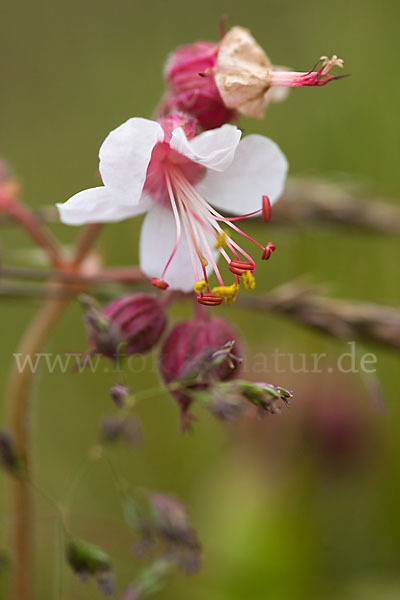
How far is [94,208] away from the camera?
1571 millimetres

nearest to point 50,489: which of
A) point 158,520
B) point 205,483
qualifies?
point 205,483

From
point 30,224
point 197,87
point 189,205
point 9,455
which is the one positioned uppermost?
point 197,87

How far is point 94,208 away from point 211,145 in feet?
0.97

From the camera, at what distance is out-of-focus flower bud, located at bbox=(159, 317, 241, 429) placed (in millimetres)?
1468

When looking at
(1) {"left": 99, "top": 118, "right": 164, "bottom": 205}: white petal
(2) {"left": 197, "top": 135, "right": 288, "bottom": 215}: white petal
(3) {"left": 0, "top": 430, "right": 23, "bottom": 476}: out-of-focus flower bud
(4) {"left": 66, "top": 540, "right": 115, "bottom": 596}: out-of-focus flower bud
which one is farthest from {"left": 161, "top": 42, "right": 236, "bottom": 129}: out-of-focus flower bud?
(4) {"left": 66, "top": 540, "right": 115, "bottom": 596}: out-of-focus flower bud

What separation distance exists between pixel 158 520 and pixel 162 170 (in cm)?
83

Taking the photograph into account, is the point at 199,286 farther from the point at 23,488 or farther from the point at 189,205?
the point at 23,488

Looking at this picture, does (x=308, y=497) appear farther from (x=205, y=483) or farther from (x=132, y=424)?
(x=132, y=424)

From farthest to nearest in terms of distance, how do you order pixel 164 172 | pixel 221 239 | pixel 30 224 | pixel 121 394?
1. pixel 30 224
2. pixel 164 172
3. pixel 221 239
4. pixel 121 394

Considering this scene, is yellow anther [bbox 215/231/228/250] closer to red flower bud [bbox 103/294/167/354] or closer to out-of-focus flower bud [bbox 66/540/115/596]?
red flower bud [bbox 103/294/167/354]

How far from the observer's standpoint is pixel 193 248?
169 centimetres

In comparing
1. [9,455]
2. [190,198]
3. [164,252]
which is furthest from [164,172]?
[9,455]

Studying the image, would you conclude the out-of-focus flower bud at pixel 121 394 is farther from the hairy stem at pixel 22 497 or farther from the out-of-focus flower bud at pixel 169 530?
the hairy stem at pixel 22 497

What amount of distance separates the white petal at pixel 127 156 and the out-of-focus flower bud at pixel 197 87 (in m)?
0.22
